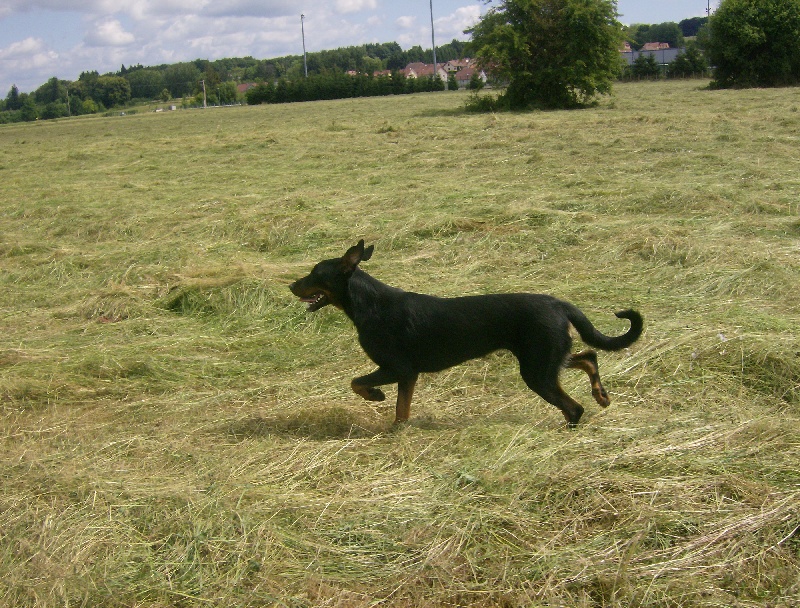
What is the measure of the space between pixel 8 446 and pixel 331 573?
2567mm

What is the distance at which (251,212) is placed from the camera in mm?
10750

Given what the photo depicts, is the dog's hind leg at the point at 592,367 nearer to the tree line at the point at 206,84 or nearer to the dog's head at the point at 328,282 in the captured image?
the dog's head at the point at 328,282

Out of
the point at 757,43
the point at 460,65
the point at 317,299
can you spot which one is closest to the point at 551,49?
the point at 757,43

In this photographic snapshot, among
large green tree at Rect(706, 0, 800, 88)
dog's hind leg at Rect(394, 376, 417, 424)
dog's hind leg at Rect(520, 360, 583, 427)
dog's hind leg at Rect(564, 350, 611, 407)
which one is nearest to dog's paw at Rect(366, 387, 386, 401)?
dog's hind leg at Rect(394, 376, 417, 424)

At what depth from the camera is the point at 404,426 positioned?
4.39 meters

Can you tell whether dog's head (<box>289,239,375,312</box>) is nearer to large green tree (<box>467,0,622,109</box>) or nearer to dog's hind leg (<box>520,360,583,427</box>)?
dog's hind leg (<box>520,360,583,427</box>)

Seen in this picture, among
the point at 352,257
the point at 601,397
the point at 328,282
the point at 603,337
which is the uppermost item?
the point at 352,257

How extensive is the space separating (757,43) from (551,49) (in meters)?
13.9

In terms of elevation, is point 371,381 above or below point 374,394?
above

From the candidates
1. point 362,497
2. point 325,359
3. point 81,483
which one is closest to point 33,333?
point 325,359

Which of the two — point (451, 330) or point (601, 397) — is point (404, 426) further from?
point (601, 397)

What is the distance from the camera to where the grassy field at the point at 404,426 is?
117 inches

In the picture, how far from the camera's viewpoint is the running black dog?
413 centimetres

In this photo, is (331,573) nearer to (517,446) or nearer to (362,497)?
(362,497)
